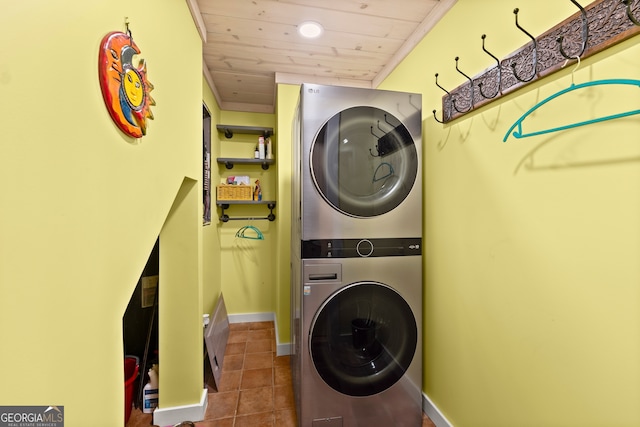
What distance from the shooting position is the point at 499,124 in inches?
45.0

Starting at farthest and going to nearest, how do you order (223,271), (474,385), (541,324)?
(223,271), (474,385), (541,324)

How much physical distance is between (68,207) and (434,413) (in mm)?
2023

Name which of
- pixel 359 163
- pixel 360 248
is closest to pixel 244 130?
pixel 359 163

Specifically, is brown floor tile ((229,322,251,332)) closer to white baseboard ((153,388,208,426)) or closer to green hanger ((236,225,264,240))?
green hanger ((236,225,264,240))

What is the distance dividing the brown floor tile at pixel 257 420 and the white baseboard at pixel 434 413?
0.94m

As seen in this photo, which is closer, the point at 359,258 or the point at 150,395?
the point at 359,258

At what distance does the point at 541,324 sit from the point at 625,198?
52 cm

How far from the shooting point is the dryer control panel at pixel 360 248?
139 cm

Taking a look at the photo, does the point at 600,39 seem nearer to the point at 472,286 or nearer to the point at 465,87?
the point at 465,87

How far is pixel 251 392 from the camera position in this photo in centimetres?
189

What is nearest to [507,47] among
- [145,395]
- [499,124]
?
[499,124]

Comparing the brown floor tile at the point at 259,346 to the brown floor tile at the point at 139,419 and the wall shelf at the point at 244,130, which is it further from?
the wall shelf at the point at 244,130

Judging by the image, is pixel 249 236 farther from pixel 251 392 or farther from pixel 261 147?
pixel 251 392

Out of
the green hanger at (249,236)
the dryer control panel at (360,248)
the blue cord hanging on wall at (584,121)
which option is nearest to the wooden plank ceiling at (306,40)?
the blue cord hanging on wall at (584,121)
